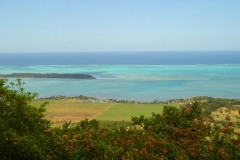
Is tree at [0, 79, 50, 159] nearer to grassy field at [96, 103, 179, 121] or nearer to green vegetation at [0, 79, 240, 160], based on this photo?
green vegetation at [0, 79, 240, 160]

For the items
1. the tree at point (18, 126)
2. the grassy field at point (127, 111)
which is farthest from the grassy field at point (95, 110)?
the tree at point (18, 126)

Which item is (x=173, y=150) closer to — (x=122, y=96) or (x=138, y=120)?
(x=138, y=120)

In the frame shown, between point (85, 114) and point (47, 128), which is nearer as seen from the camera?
point (47, 128)

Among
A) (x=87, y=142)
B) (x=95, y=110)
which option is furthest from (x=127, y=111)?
(x=87, y=142)

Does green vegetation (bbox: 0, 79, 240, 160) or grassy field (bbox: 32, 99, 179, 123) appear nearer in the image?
green vegetation (bbox: 0, 79, 240, 160)

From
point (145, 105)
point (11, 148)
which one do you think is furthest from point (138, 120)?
point (145, 105)

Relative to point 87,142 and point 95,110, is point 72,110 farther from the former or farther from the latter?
point 87,142

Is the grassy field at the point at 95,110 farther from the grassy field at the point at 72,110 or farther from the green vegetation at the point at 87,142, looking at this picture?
the green vegetation at the point at 87,142

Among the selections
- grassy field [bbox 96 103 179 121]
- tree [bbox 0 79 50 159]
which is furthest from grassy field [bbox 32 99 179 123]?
tree [bbox 0 79 50 159]
